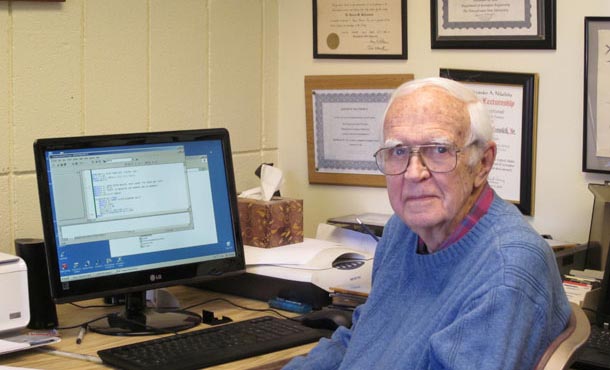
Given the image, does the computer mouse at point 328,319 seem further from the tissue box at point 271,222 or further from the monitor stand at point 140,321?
the tissue box at point 271,222

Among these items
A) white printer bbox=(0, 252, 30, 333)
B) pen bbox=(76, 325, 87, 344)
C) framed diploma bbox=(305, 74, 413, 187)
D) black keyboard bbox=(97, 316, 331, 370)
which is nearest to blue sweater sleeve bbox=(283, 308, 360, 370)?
black keyboard bbox=(97, 316, 331, 370)

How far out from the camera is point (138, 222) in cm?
220

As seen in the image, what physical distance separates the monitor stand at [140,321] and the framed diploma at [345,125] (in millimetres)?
895

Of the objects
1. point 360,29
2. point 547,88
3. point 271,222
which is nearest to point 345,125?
point 360,29

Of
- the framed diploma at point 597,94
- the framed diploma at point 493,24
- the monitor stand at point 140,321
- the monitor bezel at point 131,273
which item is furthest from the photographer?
the framed diploma at point 493,24

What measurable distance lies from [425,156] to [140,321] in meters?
0.89

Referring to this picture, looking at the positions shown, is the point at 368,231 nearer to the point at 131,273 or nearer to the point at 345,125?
the point at 345,125

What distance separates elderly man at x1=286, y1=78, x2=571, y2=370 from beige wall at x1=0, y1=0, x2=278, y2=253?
3.42 ft

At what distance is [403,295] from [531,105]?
1.03 m

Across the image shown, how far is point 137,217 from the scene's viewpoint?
220 cm

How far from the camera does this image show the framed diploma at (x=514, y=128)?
265 cm

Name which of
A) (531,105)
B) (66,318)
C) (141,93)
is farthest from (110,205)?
(531,105)

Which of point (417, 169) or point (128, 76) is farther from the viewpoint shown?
point (128, 76)

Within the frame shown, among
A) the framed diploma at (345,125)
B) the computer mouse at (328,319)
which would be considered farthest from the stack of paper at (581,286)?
the framed diploma at (345,125)
